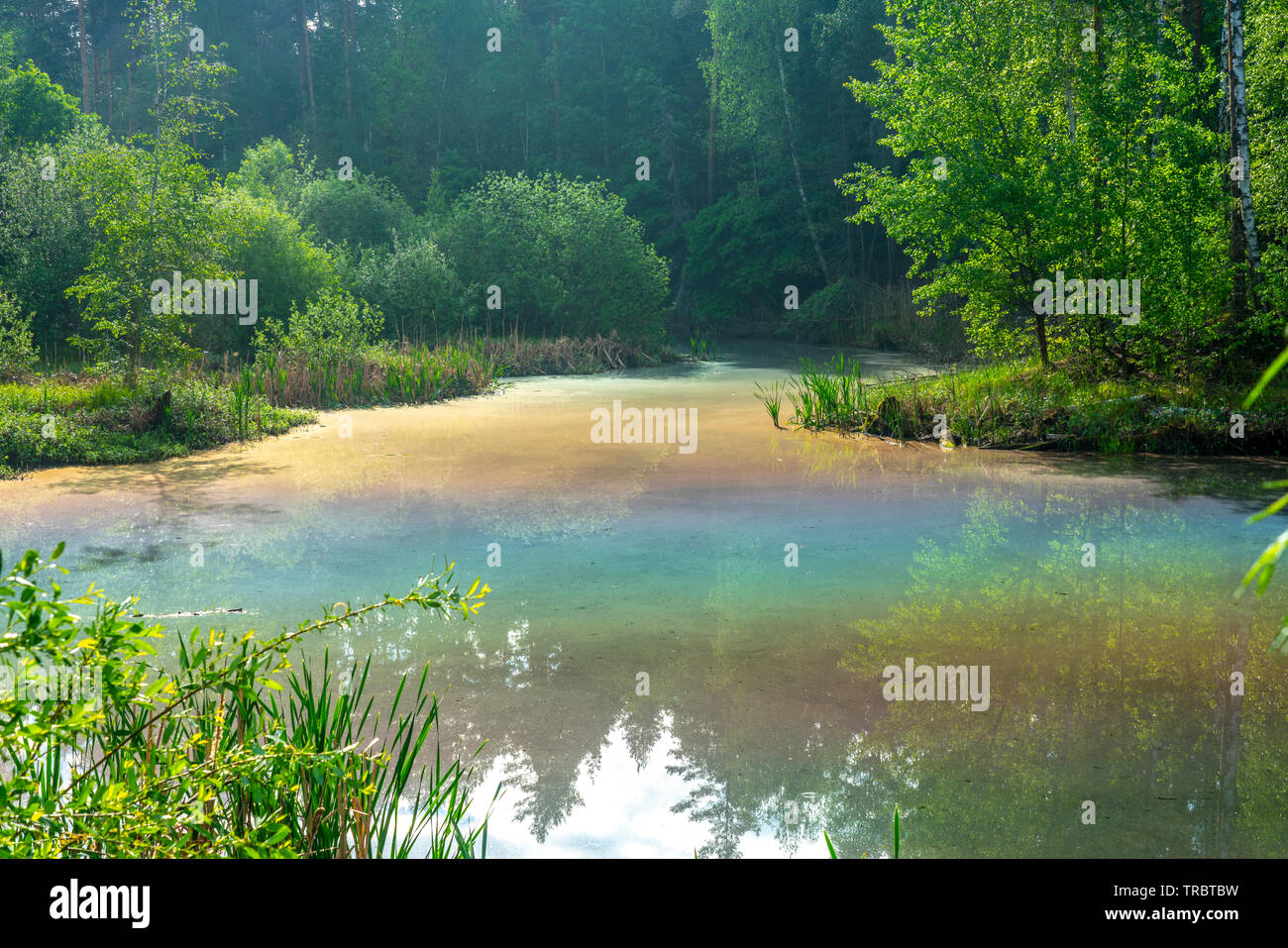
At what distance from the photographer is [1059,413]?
41.8 feet

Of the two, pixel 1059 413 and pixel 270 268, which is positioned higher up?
pixel 270 268

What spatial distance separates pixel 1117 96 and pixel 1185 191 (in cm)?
184

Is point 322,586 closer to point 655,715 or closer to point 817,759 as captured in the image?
point 655,715

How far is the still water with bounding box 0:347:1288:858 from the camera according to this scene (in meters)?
4.14

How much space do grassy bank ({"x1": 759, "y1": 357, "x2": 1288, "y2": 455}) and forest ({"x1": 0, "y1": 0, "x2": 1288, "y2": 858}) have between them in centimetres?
6

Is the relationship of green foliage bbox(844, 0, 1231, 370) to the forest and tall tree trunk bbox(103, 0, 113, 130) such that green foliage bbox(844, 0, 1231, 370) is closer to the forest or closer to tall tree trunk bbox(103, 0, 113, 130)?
the forest

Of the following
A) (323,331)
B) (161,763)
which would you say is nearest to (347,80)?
(323,331)

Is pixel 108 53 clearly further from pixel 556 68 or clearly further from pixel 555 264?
pixel 555 264

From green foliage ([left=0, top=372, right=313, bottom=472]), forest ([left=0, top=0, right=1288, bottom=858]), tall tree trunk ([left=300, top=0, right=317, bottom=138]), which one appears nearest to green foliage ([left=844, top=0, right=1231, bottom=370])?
forest ([left=0, top=0, right=1288, bottom=858])

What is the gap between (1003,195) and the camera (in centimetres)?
1369

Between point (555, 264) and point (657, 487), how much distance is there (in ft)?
51.4

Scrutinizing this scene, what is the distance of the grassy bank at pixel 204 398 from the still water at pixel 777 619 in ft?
2.51
